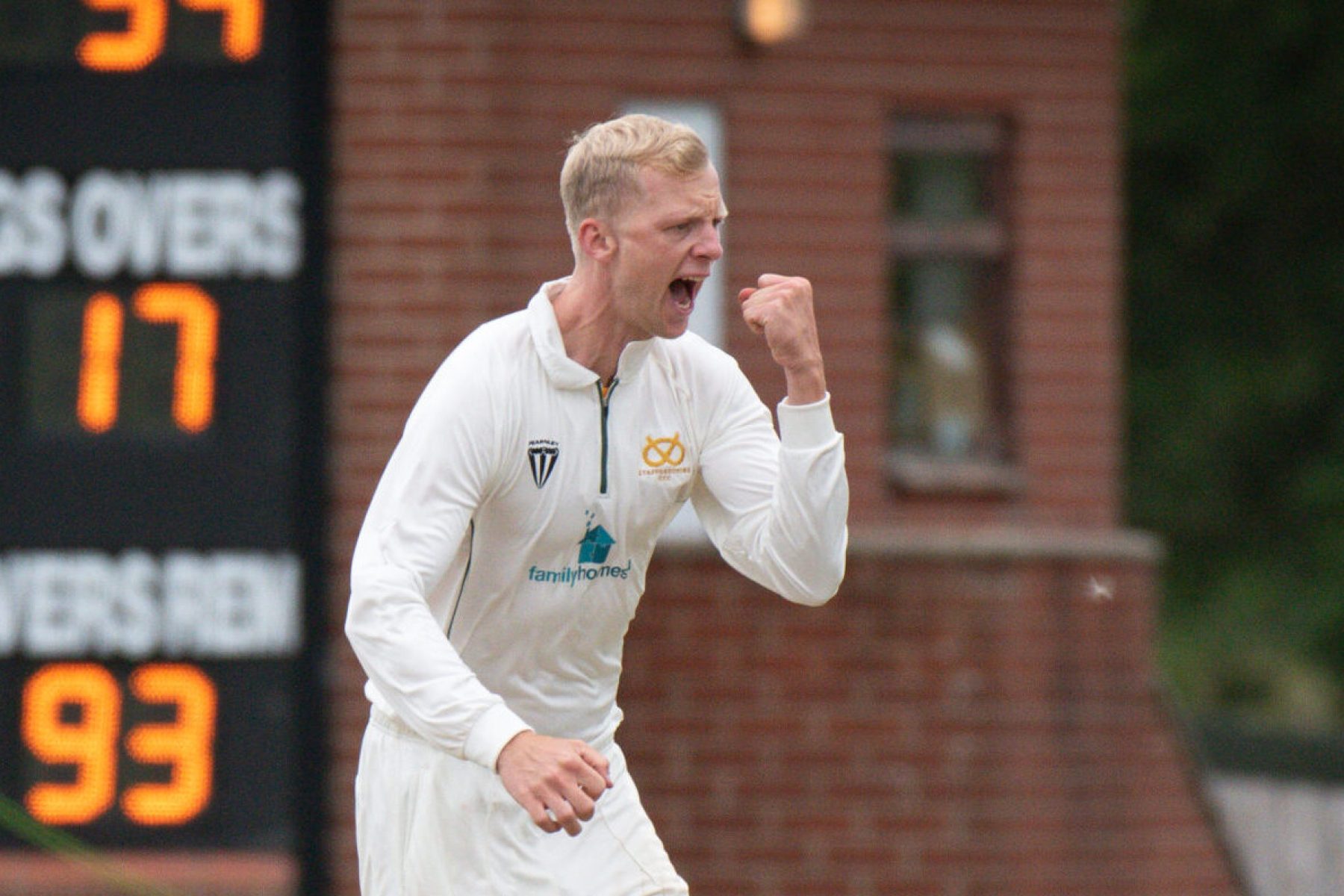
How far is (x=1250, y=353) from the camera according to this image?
15.8 metres

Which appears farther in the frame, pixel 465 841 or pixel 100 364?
pixel 100 364

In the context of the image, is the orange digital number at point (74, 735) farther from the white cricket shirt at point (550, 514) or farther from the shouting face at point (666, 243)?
the shouting face at point (666, 243)

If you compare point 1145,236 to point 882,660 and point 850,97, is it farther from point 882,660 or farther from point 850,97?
point 882,660

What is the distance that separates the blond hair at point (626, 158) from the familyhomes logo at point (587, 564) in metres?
0.51

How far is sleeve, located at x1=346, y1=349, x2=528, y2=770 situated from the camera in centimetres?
337

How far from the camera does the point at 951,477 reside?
28.9ft

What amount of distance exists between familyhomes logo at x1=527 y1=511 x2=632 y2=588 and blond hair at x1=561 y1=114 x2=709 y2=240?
1.67ft

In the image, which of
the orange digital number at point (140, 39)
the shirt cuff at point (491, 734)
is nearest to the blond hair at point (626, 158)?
the shirt cuff at point (491, 734)

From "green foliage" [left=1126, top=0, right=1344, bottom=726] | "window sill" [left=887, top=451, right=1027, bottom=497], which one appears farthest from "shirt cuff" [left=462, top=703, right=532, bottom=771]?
"green foliage" [left=1126, top=0, right=1344, bottom=726]

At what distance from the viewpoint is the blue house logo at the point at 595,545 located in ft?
12.2

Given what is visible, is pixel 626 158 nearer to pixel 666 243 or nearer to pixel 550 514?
pixel 666 243

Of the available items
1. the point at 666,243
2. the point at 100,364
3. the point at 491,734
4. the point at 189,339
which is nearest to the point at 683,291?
the point at 666,243

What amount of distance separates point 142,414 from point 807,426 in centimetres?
308

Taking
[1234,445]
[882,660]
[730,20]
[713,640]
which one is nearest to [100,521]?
[713,640]
